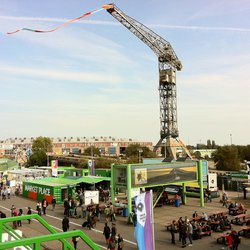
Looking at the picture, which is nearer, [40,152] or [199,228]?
[199,228]

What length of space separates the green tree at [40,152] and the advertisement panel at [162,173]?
76.7 m

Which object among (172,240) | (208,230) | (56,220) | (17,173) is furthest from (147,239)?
(17,173)

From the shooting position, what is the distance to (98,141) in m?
192

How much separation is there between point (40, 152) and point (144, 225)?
92.9 metres

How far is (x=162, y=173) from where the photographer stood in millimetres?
25625

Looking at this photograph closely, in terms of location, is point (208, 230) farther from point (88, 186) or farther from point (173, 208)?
point (88, 186)

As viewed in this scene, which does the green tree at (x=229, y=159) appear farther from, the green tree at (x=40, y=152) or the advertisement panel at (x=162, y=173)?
the green tree at (x=40, y=152)

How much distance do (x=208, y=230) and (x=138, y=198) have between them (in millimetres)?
8611

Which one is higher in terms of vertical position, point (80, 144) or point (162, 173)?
point (80, 144)

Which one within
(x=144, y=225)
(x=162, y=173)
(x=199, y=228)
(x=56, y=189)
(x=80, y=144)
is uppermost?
(x=80, y=144)

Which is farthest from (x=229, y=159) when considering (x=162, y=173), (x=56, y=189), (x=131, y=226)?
(x=131, y=226)

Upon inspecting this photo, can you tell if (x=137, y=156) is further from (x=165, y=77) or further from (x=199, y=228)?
(x=199, y=228)

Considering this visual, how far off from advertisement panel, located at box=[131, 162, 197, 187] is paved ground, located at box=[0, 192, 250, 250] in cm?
248

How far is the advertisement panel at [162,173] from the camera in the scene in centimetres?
2382
